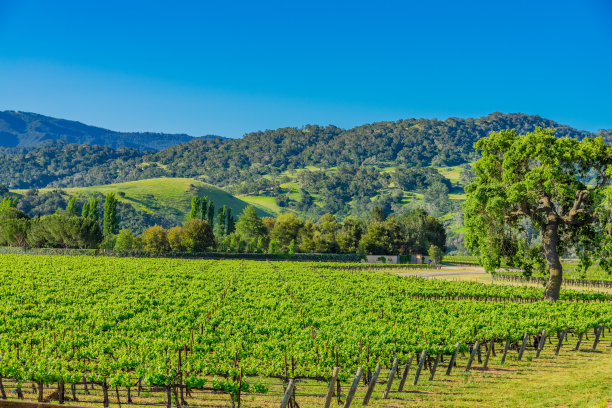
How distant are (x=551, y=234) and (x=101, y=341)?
36.8 metres

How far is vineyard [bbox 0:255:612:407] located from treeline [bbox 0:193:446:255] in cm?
8223

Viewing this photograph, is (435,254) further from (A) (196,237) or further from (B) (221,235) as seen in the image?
(B) (221,235)

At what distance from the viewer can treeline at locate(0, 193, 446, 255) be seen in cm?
12200

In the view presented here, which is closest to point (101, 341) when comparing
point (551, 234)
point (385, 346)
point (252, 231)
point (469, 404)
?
point (385, 346)

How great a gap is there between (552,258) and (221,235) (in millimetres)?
131131

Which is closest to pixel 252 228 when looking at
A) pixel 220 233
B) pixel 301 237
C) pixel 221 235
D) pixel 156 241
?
pixel 221 235

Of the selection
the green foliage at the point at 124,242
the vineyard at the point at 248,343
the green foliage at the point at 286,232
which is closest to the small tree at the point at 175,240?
the green foliage at the point at 124,242

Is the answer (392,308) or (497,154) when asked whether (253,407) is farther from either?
(497,154)

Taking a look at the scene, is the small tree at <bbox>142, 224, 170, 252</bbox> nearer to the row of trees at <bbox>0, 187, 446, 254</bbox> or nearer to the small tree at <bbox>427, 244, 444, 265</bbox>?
the row of trees at <bbox>0, 187, 446, 254</bbox>

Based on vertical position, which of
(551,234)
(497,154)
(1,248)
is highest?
(497,154)

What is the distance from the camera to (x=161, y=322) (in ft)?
90.0

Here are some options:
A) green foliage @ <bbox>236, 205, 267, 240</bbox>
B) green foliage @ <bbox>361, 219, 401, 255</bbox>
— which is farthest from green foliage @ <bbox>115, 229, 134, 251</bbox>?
green foliage @ <bbox>361, 219, 401, 255</bbox>

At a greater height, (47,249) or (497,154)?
(497,154)

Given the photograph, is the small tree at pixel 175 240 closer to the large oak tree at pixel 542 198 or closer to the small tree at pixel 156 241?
the small tree at pixel 156 241
